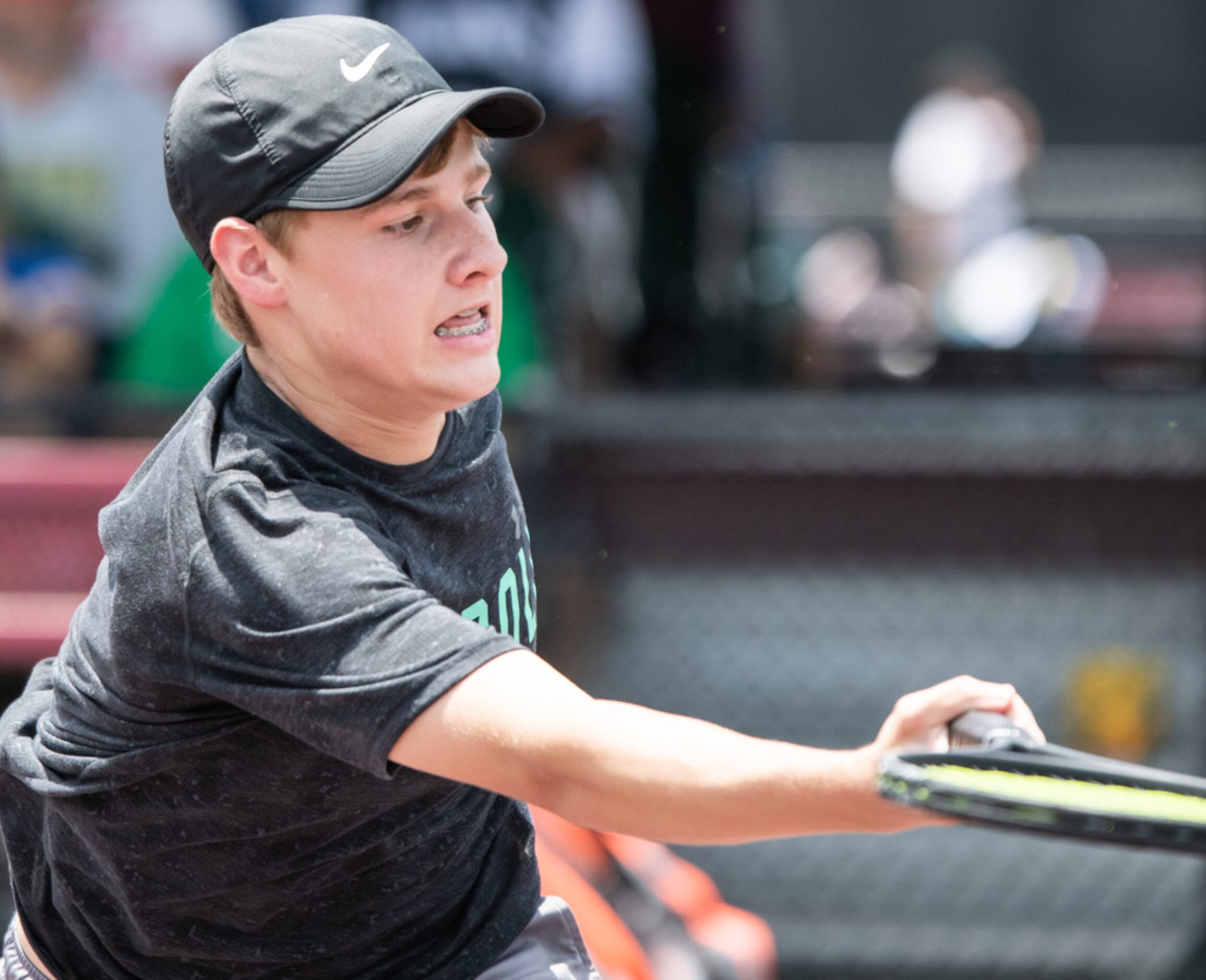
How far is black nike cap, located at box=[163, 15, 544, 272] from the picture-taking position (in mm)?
1780

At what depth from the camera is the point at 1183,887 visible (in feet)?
18.0

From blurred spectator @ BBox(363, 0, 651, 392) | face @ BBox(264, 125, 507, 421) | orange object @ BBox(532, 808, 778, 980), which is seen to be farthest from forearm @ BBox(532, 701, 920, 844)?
blurred spectator @ BBox(363, 0, 651, 392)

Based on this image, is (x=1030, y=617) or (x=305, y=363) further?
(x=1030, y=617)

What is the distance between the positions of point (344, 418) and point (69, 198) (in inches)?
142

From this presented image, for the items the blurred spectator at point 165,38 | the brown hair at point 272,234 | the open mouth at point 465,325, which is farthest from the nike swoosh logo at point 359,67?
the blurred spectator at point 165,38

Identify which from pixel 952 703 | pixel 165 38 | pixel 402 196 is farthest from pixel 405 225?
pixel 165 38

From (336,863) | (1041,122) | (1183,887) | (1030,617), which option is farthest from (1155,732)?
(1041,122)

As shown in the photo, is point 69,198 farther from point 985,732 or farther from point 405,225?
point 985,732

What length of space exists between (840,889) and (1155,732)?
1123 mm

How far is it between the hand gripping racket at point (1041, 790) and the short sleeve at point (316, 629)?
0.47m

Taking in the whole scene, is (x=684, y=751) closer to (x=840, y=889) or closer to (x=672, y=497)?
(x=672, y=497)

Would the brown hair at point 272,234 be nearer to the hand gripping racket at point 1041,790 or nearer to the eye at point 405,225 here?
the eye at point 405,225

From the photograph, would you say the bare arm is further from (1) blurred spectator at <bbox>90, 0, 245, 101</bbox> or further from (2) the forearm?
(1) blurred spectator at <bbox>90, 0, 245, 101</bbox>

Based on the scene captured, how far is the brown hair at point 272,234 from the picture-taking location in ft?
6.01
